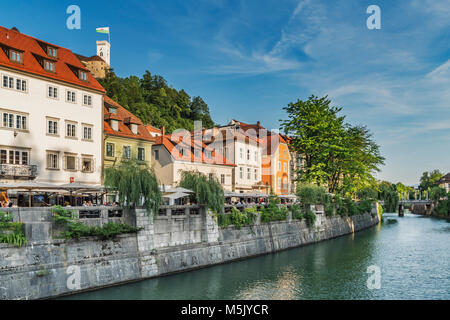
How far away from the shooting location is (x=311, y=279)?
25891mm

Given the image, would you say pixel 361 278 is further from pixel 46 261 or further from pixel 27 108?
pixel 27 108

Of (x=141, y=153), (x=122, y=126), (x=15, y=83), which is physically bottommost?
(x=141, y=153)

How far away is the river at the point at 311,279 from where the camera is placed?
21469 mm

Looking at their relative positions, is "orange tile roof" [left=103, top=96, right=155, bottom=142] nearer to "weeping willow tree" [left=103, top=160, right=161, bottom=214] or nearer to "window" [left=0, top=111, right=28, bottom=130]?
"window" [left=0, top=111, right=28, bottom=130]

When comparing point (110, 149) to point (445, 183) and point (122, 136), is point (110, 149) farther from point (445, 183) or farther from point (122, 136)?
point (445, 183)

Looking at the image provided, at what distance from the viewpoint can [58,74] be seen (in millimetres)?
34188

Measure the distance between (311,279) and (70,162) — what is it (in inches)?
863

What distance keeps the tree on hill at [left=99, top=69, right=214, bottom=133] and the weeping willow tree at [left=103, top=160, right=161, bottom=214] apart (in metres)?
58.3

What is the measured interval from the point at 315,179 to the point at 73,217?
39363 mm

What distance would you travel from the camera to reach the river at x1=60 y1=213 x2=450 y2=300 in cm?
2147

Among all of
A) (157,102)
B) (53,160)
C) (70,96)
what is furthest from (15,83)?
(157,102)

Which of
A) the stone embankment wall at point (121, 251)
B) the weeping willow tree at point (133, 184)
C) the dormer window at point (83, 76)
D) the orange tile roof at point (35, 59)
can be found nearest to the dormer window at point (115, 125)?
the orange tile roof at point (35, 59)
